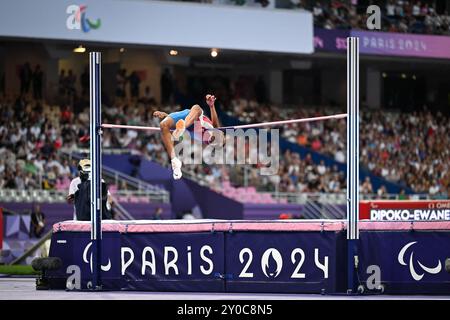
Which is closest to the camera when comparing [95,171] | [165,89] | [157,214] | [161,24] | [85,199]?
[95,171]

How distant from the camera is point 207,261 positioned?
15.1 meters

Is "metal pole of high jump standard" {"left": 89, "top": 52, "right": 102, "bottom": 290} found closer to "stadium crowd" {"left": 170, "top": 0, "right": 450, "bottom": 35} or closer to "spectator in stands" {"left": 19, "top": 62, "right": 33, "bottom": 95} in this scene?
"spectator in stands" {"left": 19, "top": 62, "right": 33, "bottom": 95}

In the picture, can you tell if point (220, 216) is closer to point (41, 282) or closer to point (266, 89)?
point (266, 89)

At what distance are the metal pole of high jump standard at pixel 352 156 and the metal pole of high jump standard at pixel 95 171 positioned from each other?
122 inches

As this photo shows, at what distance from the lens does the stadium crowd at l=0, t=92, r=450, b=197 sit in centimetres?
2906

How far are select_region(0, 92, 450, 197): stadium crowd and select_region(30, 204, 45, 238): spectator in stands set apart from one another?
46.1 inches

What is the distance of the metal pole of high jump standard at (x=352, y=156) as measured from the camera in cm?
1447

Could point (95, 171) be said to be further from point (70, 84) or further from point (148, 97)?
point (148, 97)

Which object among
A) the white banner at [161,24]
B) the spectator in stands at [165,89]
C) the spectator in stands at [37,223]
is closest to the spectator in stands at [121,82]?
the spectator in stands at [165,89]

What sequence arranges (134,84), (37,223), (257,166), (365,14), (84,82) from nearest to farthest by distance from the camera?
1. (37,223)
2. (257,166)
3. (84,82)
4. (134,84)
5. (365,14)

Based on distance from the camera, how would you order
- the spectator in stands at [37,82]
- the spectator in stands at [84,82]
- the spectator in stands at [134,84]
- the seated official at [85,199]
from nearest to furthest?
1. the seated official at [85,199]
2. the spectator in stands at [37,82]
3. the spectator in stands at [84,82]
4. the spectator in stands at [134,84]

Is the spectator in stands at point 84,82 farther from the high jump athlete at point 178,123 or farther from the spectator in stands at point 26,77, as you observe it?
the high jump athlete at point 178,123

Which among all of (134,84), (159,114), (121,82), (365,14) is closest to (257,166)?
(134,84)

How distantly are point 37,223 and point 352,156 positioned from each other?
13989mm
